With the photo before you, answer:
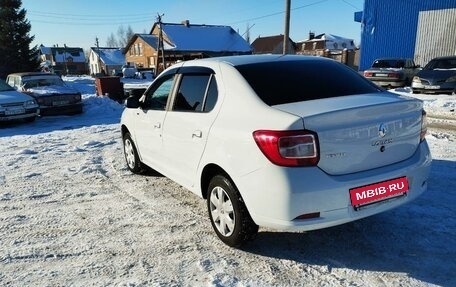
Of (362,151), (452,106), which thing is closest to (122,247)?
(362,151)

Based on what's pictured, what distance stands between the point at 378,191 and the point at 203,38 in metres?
59.2

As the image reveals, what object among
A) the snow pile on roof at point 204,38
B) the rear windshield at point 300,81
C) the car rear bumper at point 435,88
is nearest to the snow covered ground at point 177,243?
the rear windshield at point 300,81

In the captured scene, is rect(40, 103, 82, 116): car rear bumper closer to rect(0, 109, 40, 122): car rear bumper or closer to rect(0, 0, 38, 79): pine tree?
rect(0, 109, 40, 122): car rear bumper

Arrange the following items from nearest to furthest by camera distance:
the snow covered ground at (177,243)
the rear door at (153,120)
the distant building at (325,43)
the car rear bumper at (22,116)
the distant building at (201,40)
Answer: the snow covered ground at (177,243), the rear door at (153,120), the car rear bumper at (22,116), the distant building at (201,40), the distant building at (325,43)

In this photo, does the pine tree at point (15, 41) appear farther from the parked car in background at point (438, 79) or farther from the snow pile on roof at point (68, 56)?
the snow pile on roof at point (68, 56)

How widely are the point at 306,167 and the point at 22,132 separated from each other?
33.6ft

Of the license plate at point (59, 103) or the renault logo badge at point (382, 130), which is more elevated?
the renault logo badge at point (382, 130)

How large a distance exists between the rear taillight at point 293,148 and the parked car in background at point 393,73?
16.8 m

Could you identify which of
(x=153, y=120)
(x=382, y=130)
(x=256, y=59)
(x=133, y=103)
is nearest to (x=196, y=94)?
(x=256, y=59)

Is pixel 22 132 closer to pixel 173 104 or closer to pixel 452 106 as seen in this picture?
pixel 173 104

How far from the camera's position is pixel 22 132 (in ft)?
36.4

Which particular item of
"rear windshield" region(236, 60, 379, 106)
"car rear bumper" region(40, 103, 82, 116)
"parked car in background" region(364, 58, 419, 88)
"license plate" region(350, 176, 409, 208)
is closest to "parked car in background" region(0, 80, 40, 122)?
"car rear bumper" region(40, 103, 82, 116)

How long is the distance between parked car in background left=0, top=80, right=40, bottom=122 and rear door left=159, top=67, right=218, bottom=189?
9.45 metres

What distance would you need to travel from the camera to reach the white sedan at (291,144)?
117 inches
